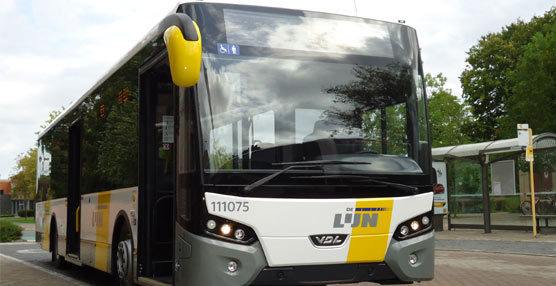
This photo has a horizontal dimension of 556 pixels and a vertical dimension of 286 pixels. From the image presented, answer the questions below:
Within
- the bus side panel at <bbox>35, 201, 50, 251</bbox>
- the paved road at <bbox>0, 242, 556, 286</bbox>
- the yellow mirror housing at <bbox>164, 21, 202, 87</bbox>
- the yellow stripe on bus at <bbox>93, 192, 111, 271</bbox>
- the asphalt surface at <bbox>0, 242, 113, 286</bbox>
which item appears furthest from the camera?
the bus side panel at <bbox>35, 201, 50, 251</bbox>

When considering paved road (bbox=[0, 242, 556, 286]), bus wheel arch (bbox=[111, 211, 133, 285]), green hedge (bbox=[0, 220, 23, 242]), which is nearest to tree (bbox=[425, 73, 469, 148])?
green hedge (bbox=[0, 220, 23, 242])

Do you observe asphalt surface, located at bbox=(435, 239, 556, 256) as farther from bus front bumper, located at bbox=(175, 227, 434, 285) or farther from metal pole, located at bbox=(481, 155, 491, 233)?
bus front bumper, located at bbox=(175, 227, 434, 285)

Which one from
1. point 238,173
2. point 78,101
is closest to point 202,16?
point 238,173

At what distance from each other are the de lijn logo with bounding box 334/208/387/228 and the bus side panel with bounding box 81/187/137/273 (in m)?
2.66

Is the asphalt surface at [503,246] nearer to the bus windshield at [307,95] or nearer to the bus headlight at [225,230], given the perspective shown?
the bus windshield at [307,95]

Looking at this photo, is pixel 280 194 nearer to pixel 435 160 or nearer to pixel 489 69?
pixel 435 160

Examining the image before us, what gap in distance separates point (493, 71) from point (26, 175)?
47054mm

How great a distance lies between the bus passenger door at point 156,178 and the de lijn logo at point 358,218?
2.17m

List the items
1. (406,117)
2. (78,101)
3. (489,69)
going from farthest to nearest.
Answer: (489,69) → (78,101) → (406,117)

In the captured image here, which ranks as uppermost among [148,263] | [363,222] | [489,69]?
[489,69]

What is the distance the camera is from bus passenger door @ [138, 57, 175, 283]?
766 centimetres

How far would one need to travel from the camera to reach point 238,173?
6023 mm

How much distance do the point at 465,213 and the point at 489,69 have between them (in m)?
22.8

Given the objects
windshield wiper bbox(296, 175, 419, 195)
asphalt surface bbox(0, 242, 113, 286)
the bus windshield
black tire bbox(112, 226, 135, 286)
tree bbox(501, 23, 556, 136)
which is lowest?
asphalt surface bbox(0, 242, 113, 286)
